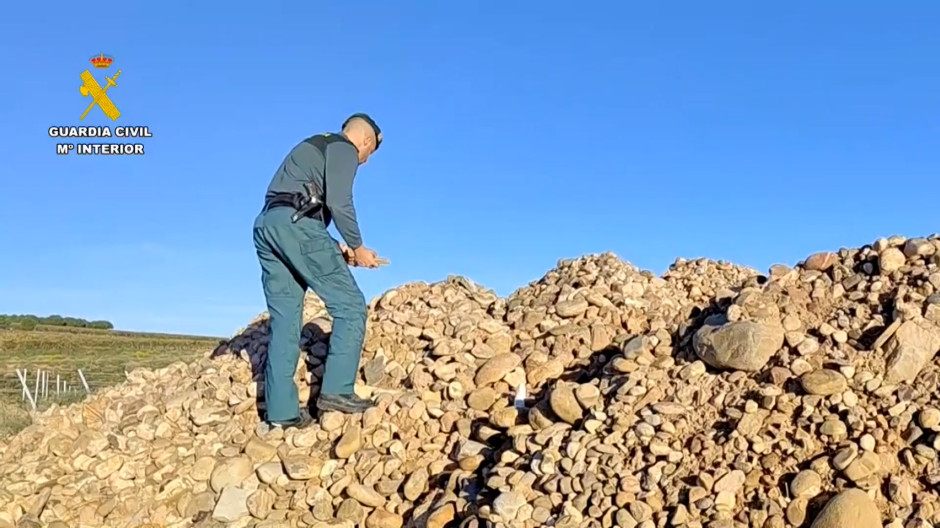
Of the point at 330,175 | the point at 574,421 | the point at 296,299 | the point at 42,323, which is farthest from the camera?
the point at 42,323

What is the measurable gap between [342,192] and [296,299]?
0.79m

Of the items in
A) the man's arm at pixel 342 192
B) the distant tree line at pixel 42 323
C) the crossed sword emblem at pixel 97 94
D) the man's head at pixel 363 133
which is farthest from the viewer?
the distant tree line at pixel 42 323

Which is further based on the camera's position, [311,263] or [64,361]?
[64,361]

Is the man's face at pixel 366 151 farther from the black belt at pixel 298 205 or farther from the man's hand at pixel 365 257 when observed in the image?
the man's hand at pixel 365 257

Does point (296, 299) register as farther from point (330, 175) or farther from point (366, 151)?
point (366, 151)

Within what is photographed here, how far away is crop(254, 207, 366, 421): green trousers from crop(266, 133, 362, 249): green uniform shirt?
18 cm

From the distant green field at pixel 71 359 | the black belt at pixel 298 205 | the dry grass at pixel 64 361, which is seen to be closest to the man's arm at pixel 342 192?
the black belt at pixel 298 205

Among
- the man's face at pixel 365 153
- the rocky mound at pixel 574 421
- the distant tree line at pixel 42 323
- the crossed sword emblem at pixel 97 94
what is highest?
the distant tree line at pixel 42 323

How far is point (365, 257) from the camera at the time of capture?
16.1 feet

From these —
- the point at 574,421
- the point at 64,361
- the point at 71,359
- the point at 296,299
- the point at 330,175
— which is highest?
the point at 71,359

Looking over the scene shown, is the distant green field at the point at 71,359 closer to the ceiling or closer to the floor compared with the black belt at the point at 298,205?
closer to the ceiling

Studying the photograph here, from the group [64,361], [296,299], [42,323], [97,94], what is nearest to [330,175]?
[296,299]

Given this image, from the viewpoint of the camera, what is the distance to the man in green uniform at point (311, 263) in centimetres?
482

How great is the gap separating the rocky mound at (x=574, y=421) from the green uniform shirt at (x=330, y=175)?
1143 mm
